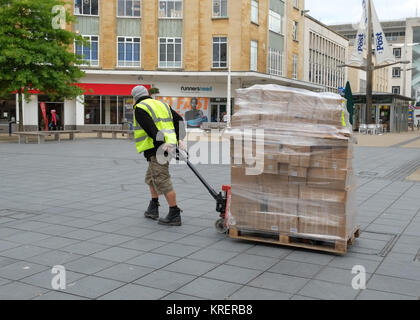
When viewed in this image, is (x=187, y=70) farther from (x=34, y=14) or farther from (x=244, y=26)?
(x=34, y=14)

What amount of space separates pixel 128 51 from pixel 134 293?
122ft

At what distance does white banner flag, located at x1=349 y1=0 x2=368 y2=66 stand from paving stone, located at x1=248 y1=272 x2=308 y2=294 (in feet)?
109

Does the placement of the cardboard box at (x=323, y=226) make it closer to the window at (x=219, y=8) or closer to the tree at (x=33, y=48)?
the tree at (x=33, y=48)

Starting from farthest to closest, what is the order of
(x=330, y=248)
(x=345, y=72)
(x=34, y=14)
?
(x=345, y=72) < (x=34, y=14) < (x=330, y=248)

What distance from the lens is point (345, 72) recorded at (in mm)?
68312

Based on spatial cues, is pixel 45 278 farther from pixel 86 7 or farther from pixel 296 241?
pixel 86 7

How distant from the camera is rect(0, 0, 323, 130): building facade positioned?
128 ft

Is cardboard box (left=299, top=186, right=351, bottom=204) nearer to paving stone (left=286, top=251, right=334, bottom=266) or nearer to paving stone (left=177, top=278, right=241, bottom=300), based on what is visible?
paving stone (left=286, top=251, right=334, bottom=266)

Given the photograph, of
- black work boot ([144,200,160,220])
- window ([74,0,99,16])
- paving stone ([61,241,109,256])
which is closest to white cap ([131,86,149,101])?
black work boot ([144,200,160,220])

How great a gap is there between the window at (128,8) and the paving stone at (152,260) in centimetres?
3663

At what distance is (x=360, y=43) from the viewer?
35.9m

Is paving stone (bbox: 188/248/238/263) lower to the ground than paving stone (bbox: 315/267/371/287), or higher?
higher

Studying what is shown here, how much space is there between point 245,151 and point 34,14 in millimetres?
21382
